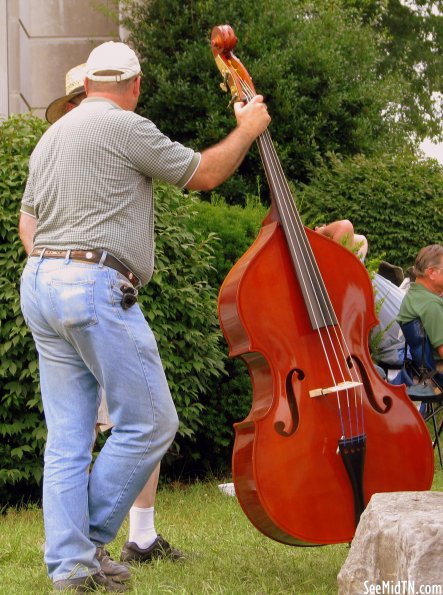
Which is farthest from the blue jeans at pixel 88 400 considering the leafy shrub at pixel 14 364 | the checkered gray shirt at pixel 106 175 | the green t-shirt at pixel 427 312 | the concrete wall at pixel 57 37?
the concrete wall at pixel 57 37

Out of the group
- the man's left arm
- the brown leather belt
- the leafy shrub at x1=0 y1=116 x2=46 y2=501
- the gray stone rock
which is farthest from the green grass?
the man's left arm

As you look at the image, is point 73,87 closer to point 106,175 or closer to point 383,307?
point 106,175

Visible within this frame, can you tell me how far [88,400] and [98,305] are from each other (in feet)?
1.34

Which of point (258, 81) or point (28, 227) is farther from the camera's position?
point (258, 81)

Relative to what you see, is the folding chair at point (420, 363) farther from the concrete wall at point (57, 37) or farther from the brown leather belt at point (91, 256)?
the concrete wall at point (57, 37)

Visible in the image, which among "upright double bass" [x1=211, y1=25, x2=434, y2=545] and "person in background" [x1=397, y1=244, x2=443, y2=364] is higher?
"upright double bass" [x1=211, y1=25, x2=434, y2=545]

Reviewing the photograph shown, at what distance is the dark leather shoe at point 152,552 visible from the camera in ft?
13.5

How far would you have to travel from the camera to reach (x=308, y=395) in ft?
12.5

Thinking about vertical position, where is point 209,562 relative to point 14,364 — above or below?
above

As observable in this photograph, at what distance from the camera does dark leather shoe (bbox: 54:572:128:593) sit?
3.53 m

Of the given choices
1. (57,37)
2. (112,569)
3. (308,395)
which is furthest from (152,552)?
(57,37)

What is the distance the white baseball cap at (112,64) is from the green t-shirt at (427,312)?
3.47m

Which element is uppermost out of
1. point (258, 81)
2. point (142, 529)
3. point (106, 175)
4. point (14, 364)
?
point (106, 175)

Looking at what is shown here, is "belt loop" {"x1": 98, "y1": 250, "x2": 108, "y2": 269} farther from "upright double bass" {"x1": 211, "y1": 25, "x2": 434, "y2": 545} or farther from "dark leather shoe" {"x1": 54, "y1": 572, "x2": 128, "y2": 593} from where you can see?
"dark leather shoe" {"x1": 54, "y1": 572, "x2": 128, "y2": 593}
